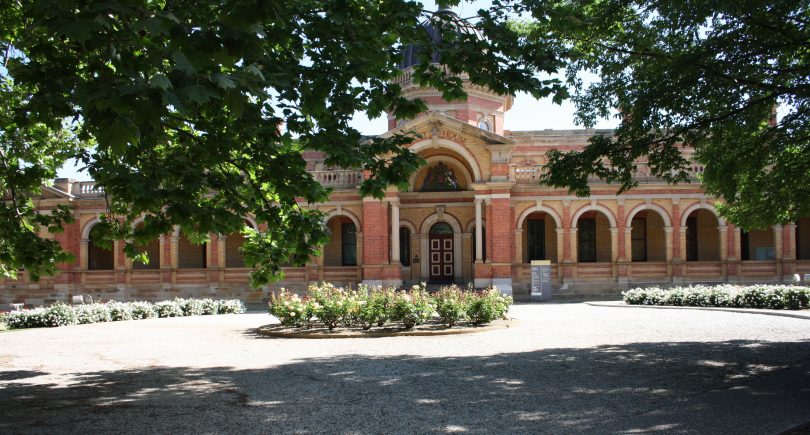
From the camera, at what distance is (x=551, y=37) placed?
11.3m

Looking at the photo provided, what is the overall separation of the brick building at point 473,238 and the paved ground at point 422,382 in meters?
14.0

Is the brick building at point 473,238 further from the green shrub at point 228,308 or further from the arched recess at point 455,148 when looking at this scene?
the green shrub at point 228,308

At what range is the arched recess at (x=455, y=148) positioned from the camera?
29.2 m

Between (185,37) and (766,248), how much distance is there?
109 ft

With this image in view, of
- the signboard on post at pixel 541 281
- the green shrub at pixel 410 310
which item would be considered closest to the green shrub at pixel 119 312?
the green shrub at pixel 410 310

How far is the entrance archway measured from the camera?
3198 cm

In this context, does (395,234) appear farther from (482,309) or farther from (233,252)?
(482,309)

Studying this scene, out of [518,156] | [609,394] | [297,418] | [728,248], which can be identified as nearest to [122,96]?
[297,418]

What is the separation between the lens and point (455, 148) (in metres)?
29.2

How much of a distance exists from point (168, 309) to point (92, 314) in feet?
10.9

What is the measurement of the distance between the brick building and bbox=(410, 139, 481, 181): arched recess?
0.16 feet

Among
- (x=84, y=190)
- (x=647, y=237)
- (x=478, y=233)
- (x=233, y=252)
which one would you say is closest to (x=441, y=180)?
(x=478, y=233)

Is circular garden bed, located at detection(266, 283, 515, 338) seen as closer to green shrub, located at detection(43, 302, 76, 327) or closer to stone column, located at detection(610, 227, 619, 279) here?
green shrub, located at detection(43, 302, 76, 327)

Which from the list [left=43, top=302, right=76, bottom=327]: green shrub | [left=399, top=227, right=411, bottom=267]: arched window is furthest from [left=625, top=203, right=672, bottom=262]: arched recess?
[left=43, top=302, right=76, bottom=327]: green shrub
